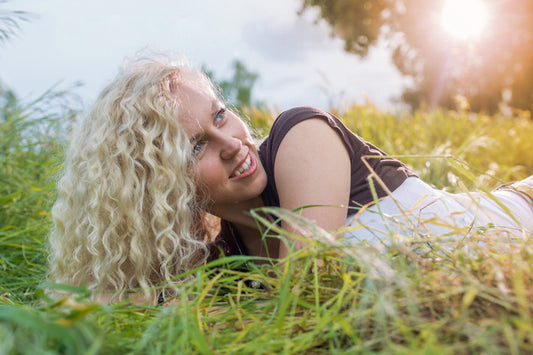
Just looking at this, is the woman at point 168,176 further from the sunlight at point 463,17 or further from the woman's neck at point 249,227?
the sunlight at point 463,17

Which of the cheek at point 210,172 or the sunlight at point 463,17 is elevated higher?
the sunlight at point 463,17

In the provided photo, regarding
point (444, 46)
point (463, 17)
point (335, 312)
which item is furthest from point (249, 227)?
point (444, 46)

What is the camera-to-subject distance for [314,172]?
5.55 ft

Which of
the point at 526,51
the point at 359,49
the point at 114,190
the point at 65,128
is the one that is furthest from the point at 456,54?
the point at 114,190

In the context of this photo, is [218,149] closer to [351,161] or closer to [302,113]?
[302,113]

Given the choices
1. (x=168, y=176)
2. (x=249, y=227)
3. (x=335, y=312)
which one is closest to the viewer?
(x=335, y=312)

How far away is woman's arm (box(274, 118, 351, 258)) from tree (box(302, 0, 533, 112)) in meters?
13.6

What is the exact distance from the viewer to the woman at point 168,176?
69.8 inches

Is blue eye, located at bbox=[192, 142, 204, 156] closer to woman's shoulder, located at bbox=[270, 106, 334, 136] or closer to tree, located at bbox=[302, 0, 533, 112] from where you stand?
woman's shoulder, located at bbox=[270, 106, 334, 136]

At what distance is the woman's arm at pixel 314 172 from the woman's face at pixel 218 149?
0.43 ft

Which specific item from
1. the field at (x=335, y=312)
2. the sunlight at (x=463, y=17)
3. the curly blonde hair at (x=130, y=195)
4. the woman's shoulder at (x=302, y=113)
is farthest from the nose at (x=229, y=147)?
the sunlight at (x=463, y=17)

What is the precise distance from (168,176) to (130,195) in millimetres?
186

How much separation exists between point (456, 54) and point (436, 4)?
387 centimetres

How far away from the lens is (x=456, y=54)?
1792 centimetres
